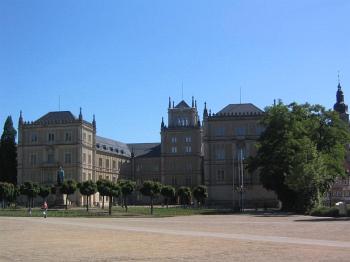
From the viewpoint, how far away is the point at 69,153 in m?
123

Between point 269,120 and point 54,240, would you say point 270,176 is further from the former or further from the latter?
point 54,240

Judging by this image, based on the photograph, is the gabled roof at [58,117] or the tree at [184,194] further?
the gabled roof at [58,117]

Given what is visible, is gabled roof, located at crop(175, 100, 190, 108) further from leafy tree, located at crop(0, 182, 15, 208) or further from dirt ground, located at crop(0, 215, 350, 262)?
dirt ground, located at crop(0, 215, 350, 262)

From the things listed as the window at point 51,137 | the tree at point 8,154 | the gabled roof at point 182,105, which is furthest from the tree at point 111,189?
the gabled roof at point 182,105

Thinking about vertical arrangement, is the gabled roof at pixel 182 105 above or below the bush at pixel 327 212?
above

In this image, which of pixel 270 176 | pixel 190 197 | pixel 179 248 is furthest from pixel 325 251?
pixel 190 197

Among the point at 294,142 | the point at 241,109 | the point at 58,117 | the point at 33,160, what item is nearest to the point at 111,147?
the point at 58,117

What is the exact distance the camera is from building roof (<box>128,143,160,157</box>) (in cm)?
15700

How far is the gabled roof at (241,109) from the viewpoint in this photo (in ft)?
368

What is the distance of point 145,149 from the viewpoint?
16212 centimetres

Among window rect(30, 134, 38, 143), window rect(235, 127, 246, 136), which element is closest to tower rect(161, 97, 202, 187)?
window rect(235, 127, 246, 136)

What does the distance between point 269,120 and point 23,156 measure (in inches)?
2585

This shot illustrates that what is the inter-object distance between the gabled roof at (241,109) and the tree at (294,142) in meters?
31.5

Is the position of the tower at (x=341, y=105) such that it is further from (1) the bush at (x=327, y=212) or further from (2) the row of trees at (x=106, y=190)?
(1) the bush at (x=327, y=212)
